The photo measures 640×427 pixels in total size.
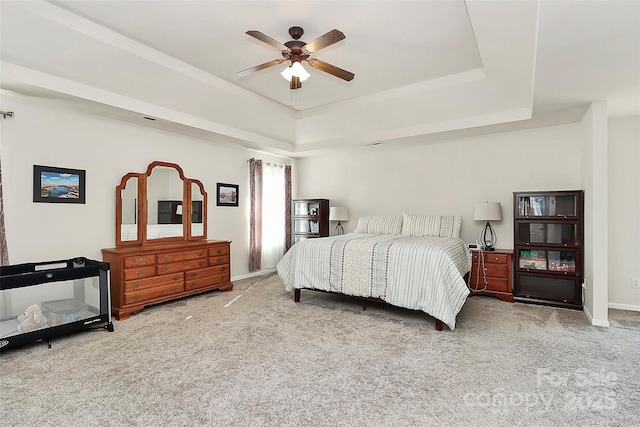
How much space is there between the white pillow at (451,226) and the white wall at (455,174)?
29 cm

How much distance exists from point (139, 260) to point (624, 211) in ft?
19.5

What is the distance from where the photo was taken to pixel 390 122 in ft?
16.6

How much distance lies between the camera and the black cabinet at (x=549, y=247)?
411cm

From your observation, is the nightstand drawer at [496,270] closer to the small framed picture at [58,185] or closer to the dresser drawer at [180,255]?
the dresser drawer at [180,255]

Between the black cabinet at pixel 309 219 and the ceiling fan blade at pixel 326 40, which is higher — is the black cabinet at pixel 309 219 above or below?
below

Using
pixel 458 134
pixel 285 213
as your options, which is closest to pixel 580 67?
pixel 458 134

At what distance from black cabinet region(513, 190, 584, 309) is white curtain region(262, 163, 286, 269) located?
4092 millimetres

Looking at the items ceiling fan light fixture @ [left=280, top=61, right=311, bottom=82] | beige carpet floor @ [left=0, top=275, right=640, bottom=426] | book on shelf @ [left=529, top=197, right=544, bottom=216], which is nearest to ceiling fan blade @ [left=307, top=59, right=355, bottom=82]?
ceiling fan light fixture @ [left=280, top=61, right=311, bottom=82]

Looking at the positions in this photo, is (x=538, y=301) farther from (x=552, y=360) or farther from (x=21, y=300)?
(x=21, y=300)

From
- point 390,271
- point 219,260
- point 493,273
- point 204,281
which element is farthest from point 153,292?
point 493,273

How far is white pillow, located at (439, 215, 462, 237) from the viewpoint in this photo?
16.5 ft

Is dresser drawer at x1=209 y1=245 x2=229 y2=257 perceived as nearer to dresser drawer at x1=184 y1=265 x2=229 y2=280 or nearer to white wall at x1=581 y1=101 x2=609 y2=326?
dresser drawer at x1=184 y1=265 x2=229 y2=280

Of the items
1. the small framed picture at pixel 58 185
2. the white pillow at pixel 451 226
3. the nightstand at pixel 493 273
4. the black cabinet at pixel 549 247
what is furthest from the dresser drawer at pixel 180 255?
the black cabinet at pixel 549 247

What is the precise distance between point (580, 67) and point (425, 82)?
5.43 ft
